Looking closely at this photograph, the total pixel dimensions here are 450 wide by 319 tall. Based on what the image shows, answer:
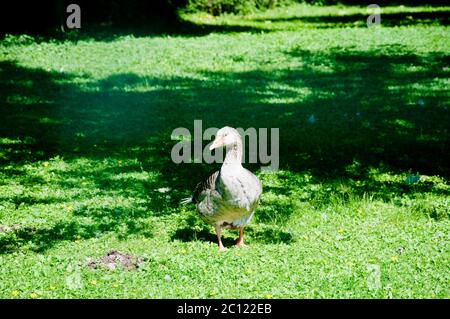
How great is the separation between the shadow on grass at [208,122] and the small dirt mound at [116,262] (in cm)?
81

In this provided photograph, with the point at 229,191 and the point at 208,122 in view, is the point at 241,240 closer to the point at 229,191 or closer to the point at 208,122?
the point at 229,191

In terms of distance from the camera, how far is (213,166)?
953 centimetres

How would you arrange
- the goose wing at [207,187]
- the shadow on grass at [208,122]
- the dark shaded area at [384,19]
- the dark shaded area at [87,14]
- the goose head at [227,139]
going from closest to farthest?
the goose head at [227,139], the goose wing at [207,187], the shadow on grass at [208,122], the dark shaded area at [87,14], the dark shaded area at [384,19]

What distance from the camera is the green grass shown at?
235 inches

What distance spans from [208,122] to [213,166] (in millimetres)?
2005

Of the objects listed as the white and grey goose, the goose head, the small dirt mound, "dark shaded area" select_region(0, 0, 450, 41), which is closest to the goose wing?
the white and grey goose

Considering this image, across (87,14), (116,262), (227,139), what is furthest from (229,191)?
(87,14)

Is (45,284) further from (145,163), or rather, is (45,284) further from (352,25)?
(352,25)

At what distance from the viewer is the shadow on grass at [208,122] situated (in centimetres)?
855

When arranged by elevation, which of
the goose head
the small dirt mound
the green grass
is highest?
the goose head

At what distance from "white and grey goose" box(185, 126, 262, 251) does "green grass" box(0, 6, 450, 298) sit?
370mm

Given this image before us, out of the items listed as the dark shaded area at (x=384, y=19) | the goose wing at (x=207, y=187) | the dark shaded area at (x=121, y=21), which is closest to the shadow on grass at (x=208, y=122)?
the goose wing at (x=207, y=187)

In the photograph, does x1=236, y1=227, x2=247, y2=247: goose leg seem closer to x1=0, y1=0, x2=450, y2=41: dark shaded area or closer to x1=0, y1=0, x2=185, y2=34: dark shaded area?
x1=0, y1=0, x2=450, y2=41: dark shaded area

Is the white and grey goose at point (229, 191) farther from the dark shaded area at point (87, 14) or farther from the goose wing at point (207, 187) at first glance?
the dark shaded area at point (87, 14)
